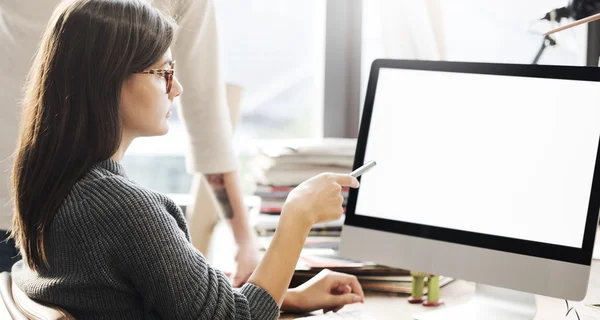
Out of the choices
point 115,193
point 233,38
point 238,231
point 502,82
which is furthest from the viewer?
point 233,38

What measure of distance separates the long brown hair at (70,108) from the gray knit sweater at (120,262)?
0.04m

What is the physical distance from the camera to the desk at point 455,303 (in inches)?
47.4

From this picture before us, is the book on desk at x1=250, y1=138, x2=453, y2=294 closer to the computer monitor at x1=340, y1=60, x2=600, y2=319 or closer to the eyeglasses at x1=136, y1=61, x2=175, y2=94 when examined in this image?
the computer monitor at x1=340, y1=60, x2=600, y2=319

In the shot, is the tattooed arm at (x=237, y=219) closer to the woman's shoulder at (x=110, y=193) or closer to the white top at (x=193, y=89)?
the white top at (x=193, y=89)

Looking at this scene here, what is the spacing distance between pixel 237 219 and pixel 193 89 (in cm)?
30

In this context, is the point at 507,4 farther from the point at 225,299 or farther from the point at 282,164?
the point at 225,299

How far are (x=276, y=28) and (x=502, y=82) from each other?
3.91 ft

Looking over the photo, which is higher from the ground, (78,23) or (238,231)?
(78,23)

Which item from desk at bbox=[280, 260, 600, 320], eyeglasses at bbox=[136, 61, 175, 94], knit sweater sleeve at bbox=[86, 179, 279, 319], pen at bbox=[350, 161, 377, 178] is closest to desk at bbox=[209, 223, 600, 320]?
desk at bbox=[280, 260, 600, 320]

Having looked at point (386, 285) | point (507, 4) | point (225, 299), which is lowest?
point (386, 285)

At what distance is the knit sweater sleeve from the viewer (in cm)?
89

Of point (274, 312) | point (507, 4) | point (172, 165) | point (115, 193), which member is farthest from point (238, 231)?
point (507, 4)

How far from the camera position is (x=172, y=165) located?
2.34 meters

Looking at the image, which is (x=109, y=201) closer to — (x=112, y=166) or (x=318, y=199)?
(x=112, y=166)
